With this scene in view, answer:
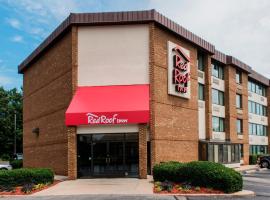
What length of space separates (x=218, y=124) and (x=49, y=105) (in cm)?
1682

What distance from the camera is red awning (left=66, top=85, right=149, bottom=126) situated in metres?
26.5

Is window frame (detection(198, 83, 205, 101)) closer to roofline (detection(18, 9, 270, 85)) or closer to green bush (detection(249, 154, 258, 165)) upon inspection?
roofline (detection(18, 9, 270, 85))

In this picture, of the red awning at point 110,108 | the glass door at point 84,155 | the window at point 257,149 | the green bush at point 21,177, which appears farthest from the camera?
the window at point 257,149

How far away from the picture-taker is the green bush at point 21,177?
74.9 feet

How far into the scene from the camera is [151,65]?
95.8ft

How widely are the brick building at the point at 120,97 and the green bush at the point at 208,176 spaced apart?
491cm

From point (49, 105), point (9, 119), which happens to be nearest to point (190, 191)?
point (49, 105)

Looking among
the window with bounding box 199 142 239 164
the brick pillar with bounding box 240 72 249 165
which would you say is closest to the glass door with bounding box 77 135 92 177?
the window with bounding box 199 142 239 164

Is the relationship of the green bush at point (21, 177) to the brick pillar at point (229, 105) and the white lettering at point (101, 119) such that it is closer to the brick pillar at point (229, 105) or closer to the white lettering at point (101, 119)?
the white lettering at point (101, 119)

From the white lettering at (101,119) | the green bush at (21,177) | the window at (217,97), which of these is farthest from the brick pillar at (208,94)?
the green bush at (21,177)

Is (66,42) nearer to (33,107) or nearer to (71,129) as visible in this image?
(71,129)

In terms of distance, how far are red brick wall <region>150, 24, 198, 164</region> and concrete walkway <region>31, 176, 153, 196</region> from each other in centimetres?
362

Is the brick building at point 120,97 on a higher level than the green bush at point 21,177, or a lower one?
higher

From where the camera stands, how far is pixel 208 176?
20.9 meters
